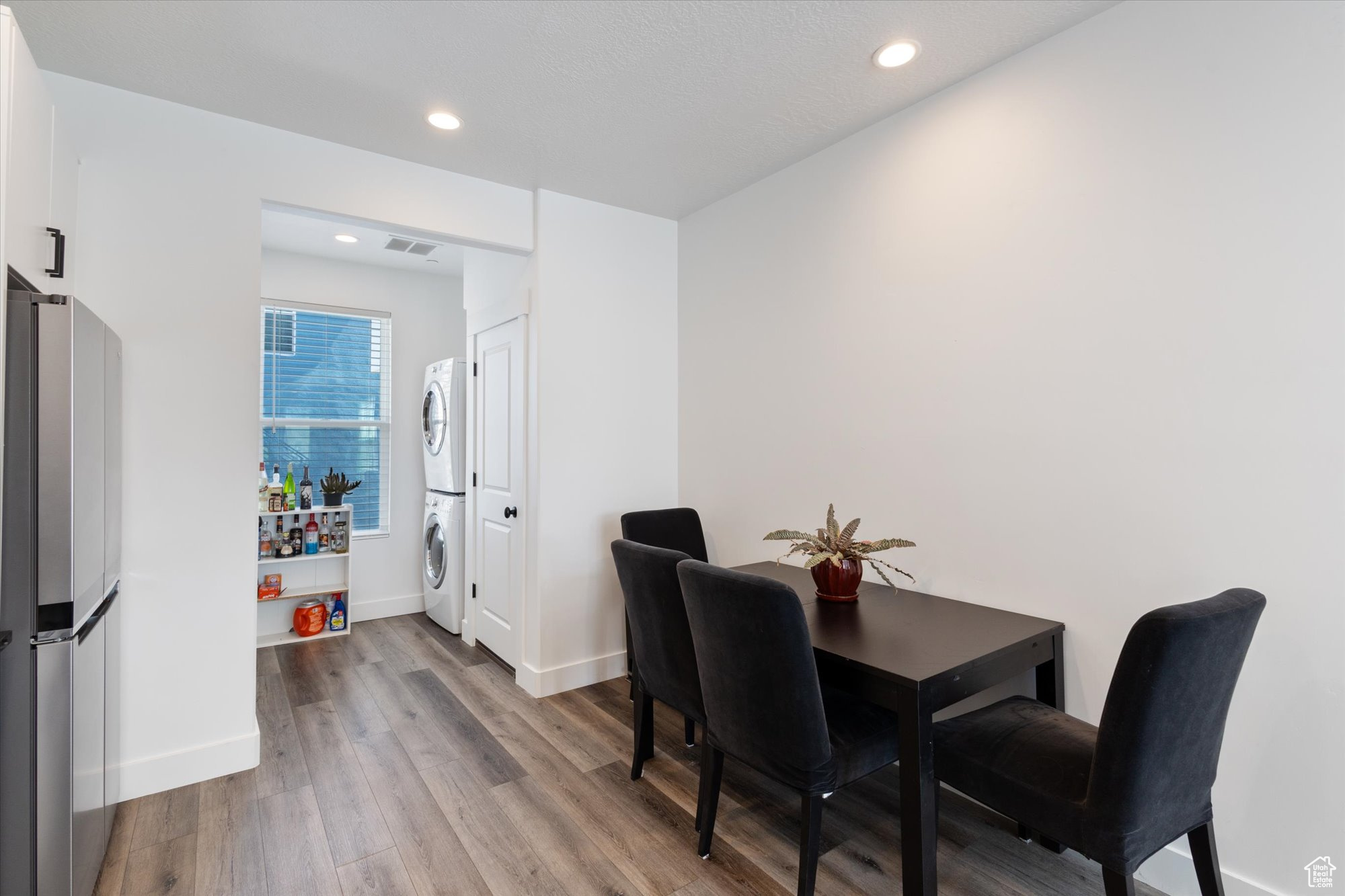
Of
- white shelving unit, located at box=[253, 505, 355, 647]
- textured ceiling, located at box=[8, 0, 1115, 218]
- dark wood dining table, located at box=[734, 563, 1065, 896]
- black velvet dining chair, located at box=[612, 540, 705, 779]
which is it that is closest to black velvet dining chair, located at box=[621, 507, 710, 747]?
black velvet dining chair, located at box=[612, 540, 705, 779]

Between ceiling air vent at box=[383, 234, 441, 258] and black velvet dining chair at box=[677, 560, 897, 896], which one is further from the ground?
ceiling air vent at box=[383, 234, 441, 258]

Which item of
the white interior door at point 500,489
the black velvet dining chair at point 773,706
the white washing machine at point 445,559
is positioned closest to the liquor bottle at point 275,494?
the white washing machine at point 445,559

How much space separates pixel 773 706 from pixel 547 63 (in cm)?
217

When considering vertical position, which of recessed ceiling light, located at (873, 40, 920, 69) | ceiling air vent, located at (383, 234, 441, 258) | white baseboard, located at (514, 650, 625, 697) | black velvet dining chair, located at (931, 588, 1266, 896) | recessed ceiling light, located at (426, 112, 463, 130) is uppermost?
ceiling air vent, located at (383, 234, 441, 258)

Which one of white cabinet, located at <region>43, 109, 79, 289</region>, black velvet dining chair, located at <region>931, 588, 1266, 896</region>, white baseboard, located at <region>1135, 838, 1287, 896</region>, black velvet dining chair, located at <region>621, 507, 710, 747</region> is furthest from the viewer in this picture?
black velvet dining chair, located at <region>621, 507, 710, 747</region>

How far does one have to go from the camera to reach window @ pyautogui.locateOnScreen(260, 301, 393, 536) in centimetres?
434

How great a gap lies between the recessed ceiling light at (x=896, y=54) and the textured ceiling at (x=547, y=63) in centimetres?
3

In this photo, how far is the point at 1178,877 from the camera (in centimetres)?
173

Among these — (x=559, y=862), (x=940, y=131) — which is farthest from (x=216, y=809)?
(x=940, y=131)

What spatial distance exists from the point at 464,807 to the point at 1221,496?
252cm

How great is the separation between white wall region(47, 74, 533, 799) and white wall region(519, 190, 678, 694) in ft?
3.98

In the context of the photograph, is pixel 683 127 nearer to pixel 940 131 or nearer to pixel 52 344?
pixel 940 131

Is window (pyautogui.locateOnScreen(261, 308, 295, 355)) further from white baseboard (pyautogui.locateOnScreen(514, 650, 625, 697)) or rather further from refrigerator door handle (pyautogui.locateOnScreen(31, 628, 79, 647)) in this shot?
refrigerator door handle (pyautogui.locateOnScreen(31, 628, 79, 647))

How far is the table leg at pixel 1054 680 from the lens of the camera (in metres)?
1.93
